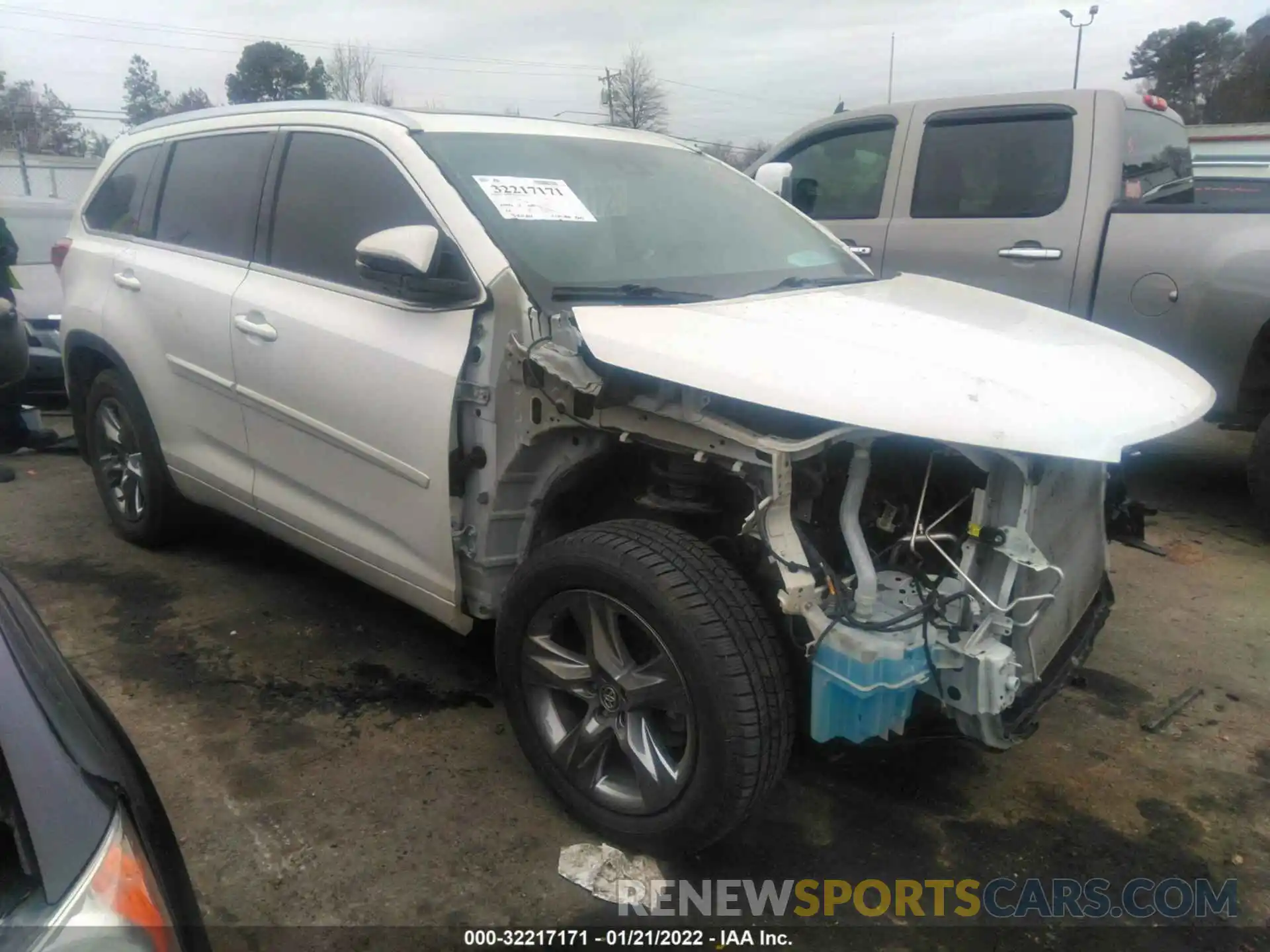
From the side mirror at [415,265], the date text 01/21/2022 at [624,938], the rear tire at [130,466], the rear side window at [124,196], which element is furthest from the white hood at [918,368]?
the rear side window at [124,196]

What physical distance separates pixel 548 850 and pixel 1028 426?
1.55 metres

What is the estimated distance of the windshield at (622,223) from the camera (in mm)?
2820

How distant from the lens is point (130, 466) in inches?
170

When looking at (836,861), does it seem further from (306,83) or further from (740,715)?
(306,83)

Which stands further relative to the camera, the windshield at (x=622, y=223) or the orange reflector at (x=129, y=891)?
the windshield at (x=622, y=223)

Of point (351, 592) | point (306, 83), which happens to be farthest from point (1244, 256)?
point (306, 83)

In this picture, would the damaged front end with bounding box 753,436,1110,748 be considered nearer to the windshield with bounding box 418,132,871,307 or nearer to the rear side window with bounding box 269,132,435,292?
the windshield with bounding box 418,132,871,307

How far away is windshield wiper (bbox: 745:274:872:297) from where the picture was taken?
9.87 feet

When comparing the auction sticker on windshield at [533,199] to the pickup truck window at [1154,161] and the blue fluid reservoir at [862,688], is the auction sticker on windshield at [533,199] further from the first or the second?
the pickup truck window at [1154,161]

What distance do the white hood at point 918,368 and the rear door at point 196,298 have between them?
5.36ft

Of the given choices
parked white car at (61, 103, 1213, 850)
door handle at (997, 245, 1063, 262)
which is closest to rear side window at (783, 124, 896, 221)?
door handle at (997, 245, 1063, 262)

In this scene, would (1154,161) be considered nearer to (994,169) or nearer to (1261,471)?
(994,169)

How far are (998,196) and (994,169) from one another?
0.52 ft

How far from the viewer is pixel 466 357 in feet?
8.93
